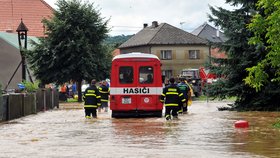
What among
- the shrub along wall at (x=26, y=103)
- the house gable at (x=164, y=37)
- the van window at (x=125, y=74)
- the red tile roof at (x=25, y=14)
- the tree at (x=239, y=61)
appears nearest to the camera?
the shrub along wall at (x=26, y=103)

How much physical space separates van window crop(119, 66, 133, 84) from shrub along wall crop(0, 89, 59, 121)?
4528 mm

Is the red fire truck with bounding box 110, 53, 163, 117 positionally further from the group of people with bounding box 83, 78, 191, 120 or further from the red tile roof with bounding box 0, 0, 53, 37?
the red tile roof with bounding box 0, 0, 53, 37

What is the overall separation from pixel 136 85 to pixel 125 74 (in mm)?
637

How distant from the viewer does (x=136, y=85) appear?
26047 millimetres

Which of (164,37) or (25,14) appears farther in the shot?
(164,37)

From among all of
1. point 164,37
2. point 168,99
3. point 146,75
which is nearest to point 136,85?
point 146,75

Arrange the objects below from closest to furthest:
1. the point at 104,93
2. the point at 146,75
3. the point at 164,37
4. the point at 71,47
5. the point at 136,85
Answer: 1. the point at 136,85
2. the point at 146,75
3. the point at 104,93
4. the point at 71,47
5. the point at 164,37

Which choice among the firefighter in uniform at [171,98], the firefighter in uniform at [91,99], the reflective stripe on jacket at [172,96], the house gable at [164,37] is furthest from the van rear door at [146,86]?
the house gable at [164,37]

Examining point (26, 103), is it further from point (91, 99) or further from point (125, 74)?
point (125, 74)

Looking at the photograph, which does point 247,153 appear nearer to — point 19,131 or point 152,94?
point 19,131

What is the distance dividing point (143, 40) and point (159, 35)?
2694 mm

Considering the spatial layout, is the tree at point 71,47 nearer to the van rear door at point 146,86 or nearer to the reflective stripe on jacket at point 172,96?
the van rear door at point 146,86

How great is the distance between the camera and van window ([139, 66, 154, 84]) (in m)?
26.1

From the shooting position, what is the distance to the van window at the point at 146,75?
26125 millimetres
